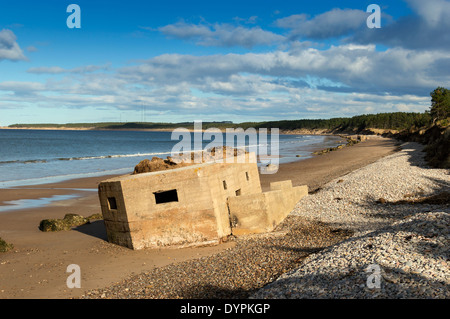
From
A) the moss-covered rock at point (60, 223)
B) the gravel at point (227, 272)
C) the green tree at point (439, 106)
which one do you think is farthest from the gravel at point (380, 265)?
the green tree at point (439, 106)

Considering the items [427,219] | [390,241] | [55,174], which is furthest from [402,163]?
[55,174]

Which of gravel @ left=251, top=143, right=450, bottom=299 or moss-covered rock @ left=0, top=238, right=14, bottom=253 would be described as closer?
gravel @ left=251, top=143, right=450, bottom=299

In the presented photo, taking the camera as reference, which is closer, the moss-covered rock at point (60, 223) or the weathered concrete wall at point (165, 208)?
the weathered concrete wall at point (165, 208)

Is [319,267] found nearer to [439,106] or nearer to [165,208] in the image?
[165,208]

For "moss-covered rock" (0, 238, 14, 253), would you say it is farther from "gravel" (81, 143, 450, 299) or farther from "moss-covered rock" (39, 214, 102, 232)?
"gravel" (81, 143, 450, 299)

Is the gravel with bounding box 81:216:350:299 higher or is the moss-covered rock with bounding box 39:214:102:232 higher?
the gravel with bounding box 81:216:350:299

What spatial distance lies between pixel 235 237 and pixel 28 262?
638 centimetres

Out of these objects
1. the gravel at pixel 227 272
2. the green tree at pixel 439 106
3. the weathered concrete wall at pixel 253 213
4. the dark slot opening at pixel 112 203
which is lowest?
the gravel at pixel 227 272

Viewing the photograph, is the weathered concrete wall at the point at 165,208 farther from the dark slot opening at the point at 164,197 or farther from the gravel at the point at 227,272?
the dark slot opening at the point at 164,197

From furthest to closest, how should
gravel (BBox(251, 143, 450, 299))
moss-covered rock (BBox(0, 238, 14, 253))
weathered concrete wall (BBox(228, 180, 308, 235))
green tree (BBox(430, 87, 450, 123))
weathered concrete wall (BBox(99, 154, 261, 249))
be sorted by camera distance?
1. green tree (BBox(430, 87, 450, 123))
2. weathered concrete wall (BBox(228, 180, 308, 235))
3. moss-covered rock (BBox(0, 238, 14, 253))
4. weathered concrete wall (BBox(99, 154, 261, 249))
5. gravel (BBox(251, 143, 450, 299))

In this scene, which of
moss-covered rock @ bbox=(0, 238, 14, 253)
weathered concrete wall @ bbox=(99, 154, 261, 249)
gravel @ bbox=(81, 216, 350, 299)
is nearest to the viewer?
gravel @ bbox=(81, 216, 350, 299)

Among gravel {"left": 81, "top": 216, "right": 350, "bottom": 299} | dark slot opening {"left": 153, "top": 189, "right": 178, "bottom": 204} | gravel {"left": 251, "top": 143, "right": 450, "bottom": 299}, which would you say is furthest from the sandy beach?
gravel {"left": 251, "top": 143, "right": 450, "bottom": 299}

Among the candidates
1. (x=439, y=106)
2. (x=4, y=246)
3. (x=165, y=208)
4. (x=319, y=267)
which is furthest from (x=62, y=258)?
(x=439, y=106)
